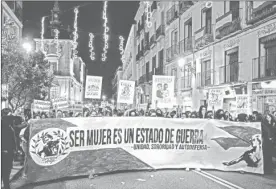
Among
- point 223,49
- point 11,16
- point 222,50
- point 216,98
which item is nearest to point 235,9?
point 223,49

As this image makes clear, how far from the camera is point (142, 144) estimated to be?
29.5 feet

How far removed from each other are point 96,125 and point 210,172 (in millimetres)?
3027

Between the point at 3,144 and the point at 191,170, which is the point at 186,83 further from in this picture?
the point at 3,144

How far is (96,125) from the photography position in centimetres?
849

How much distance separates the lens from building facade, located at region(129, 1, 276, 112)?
16250 millimetres

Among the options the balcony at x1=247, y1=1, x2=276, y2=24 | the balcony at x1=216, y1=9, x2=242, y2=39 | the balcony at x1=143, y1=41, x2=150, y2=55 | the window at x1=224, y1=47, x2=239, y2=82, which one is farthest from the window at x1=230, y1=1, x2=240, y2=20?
the balcony at x1=143, y1=41, x2=150, y2=55

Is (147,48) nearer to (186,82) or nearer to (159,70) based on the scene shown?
(159,70)

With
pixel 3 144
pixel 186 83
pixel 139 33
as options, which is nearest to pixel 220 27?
pixel 186 83

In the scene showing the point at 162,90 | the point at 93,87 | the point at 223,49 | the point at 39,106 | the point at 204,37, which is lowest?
the point at 39,106

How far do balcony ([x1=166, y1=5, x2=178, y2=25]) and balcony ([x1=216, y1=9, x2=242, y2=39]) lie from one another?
8.13 m

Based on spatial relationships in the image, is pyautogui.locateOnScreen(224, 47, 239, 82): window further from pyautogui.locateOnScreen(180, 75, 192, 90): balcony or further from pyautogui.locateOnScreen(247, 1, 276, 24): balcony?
pyautogui.locateOnScreen(180, 75, 192, 90): balcony

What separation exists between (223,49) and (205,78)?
2.77 metres

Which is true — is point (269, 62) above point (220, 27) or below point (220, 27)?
below

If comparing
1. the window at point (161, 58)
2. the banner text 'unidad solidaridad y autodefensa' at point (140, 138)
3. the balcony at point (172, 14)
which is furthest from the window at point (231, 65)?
the window at point (161, 58)
